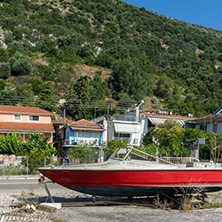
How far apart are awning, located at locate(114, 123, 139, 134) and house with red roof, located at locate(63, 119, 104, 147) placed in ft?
7.26

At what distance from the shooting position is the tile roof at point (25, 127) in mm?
35953

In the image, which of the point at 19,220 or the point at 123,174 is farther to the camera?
the point at 123,174

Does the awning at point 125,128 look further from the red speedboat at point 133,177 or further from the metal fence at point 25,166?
the red speedboat at point 133,177

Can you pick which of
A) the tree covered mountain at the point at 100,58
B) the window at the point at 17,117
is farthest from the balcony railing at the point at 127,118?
the tree covered mountain at the point at 100,58

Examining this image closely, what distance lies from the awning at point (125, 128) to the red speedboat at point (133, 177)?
30689 mm

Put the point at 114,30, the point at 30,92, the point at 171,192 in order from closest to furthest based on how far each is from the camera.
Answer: the point at 171,192 → the point at 30,92 → the point at 114,30

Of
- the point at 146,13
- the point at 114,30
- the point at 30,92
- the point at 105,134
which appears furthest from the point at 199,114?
the point at 146,13

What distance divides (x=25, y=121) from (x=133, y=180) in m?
30.9

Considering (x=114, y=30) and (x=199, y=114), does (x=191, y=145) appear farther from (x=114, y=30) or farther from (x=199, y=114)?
(x=114, y=30)

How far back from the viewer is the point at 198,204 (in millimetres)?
11031

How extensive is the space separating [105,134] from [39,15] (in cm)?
8805

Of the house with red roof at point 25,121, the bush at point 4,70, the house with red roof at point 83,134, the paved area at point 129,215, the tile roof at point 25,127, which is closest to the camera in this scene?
the paved area at point 129,215

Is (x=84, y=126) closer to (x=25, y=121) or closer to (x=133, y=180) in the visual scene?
(x=25, y=121)

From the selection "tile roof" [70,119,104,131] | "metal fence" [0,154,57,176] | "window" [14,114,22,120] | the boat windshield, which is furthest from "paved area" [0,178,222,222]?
"window" [14,114,22,120]
